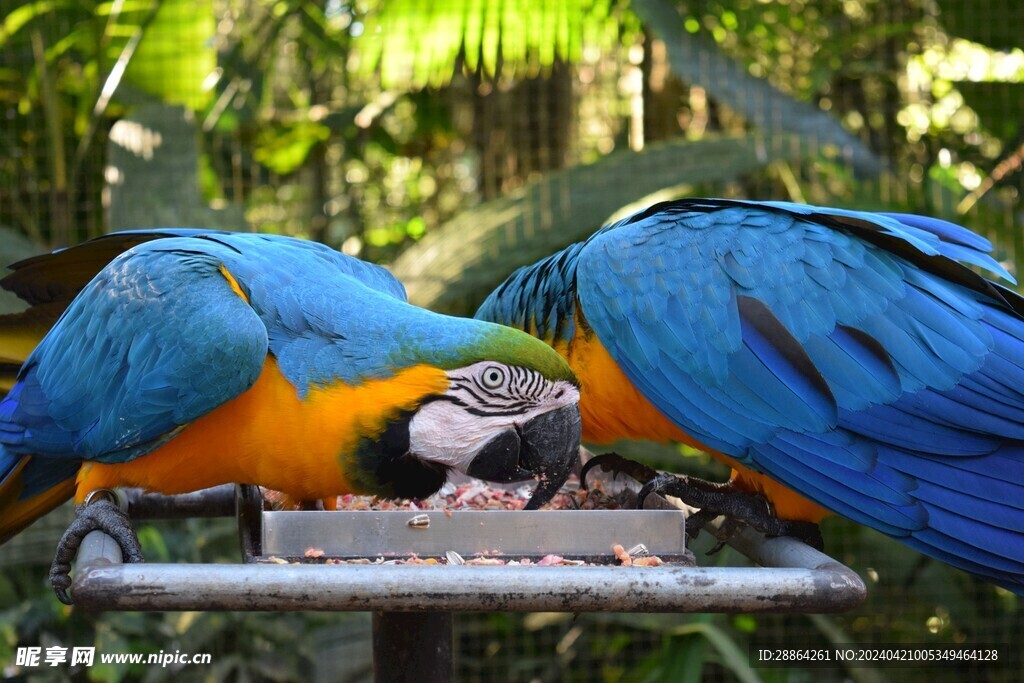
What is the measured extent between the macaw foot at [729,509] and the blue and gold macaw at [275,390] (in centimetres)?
32

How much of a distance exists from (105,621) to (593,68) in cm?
273

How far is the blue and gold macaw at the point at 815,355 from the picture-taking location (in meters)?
1.64

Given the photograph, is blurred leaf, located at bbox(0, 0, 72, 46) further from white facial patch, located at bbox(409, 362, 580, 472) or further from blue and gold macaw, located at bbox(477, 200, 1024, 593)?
white facial patch, located at bbox(409, 362, 580, 472)

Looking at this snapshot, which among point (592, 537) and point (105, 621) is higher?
point (592, 537)

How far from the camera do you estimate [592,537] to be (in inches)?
58.9

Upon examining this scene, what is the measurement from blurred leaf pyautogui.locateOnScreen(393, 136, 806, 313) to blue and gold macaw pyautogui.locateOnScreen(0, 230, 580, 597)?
4.61 feet

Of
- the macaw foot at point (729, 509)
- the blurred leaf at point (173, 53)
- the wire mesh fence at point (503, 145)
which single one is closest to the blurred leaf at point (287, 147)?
the wire mesh fence at point (503, 145)

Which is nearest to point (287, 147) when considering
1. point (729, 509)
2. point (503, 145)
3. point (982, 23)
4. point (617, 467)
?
point (503, 145)

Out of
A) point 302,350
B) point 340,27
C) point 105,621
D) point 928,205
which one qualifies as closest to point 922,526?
point 302,350

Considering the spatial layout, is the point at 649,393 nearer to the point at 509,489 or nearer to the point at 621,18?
the point at 509,489

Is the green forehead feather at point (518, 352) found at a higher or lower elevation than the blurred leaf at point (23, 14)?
lower

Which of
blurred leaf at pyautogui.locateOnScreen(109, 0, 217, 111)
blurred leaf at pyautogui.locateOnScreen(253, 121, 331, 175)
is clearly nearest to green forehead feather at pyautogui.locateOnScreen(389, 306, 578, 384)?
blurred leaf at pyautogui.locateOnScreen(109, 0, 217, 111)

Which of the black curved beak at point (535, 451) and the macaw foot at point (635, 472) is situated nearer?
the black curved beak at point (535, 451)

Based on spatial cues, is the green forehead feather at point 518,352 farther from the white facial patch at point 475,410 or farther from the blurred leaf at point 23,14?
the blurred leaf at point 23,14
